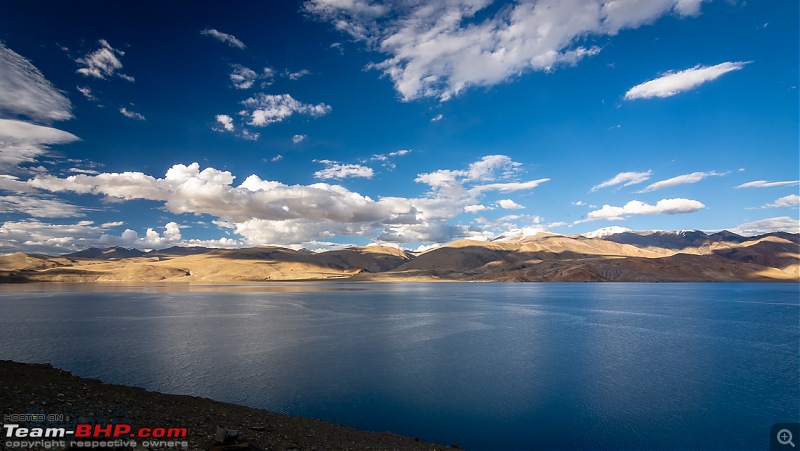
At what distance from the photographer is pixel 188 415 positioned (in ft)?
59.6

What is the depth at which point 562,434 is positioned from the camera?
20.6 meters

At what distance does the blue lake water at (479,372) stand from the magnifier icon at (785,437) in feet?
1.99

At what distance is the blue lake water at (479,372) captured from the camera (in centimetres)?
2159

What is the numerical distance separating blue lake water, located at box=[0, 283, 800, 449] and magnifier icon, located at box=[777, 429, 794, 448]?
608mm

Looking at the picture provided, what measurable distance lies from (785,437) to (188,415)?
30192mm

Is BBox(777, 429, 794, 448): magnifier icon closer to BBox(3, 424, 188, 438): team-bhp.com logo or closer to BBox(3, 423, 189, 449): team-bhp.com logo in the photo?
BBox(3, 423, 189, 449): team-bhp.com logo

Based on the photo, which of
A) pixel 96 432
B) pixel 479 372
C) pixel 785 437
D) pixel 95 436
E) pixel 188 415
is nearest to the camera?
pixel 95 436

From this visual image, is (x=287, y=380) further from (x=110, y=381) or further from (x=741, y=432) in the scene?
(x=741, y=432)

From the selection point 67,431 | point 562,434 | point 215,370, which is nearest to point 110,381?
point 215,370

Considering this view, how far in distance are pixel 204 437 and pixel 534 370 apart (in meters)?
26.3

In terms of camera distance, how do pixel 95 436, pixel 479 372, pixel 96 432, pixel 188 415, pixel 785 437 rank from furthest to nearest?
pixel 479 372 < pixel 785 437 < pixel 188 415 < pixel 96 432 < pixel 95 436

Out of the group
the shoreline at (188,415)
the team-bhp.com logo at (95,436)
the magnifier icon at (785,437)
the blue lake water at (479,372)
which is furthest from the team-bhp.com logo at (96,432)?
the magnifier icon at (785,437)

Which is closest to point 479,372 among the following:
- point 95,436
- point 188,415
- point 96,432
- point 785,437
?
point 785,437

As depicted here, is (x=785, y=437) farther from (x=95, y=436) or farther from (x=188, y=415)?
(x=95, y=436)
